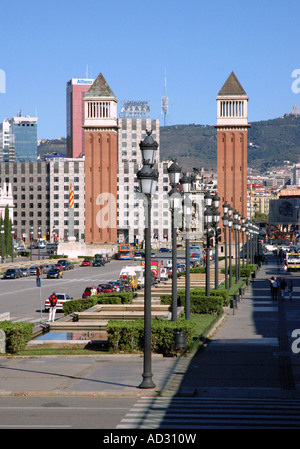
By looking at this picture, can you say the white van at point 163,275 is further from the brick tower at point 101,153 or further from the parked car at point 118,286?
the brick tower at point 101,153

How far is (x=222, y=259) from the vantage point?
379ft

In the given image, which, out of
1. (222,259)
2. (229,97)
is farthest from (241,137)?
(222,259)

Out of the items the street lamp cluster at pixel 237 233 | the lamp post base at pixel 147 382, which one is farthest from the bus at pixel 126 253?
the lamp post base at pixel 147 382

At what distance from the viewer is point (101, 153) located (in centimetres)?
14675

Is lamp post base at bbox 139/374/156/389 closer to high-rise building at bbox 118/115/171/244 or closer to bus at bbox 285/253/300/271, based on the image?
bus at bbox 285/253/300/271

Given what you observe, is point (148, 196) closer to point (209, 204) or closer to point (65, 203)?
point (209, 204)

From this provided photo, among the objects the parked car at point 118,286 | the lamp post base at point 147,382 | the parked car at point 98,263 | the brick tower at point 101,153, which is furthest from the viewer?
the brick tower at point 101,153

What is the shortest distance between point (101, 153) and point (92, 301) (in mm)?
108097

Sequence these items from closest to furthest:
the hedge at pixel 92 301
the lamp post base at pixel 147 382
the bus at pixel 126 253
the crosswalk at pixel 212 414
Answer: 1. the crosswalk at pixel 212 414
2. the lamp post base at pixel 147 382
3. the hedge at pixel 92 301
4. the bus at pixel 126 253

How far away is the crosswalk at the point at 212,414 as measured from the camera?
49.7 feet

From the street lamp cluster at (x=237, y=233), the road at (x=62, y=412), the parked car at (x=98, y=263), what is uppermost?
the street lamp cluster at (x=237, y=233)

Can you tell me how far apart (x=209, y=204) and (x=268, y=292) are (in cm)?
2308

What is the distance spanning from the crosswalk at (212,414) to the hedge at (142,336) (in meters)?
6.68
